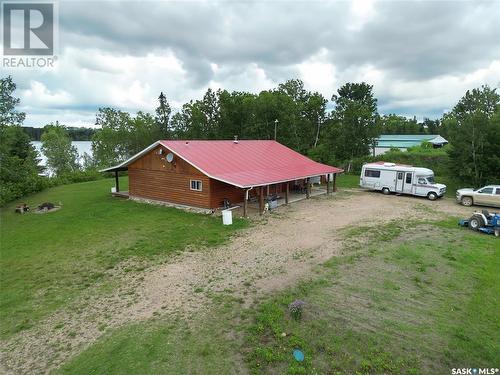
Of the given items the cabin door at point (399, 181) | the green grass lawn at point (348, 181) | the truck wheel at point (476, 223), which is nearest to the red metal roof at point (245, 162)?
the cabin door at point (399, 181)

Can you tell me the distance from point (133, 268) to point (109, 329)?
3777 mm

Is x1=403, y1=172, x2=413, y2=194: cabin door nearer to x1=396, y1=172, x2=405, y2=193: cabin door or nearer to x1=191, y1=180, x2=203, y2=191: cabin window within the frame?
x1=396, y1=172, x2=405, y2=193: cabin door

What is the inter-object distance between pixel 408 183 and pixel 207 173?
1580 centimetres

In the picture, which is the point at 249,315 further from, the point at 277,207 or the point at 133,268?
the point at 277,207

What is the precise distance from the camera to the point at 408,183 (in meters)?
24.9

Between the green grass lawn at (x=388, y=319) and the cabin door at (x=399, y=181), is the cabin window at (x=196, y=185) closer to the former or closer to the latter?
the green grass lawn at (x=388, y=319)

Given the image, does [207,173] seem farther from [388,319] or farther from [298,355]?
[298,355]

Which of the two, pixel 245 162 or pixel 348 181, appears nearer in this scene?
pixel 245 162

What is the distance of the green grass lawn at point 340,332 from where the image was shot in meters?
6.32

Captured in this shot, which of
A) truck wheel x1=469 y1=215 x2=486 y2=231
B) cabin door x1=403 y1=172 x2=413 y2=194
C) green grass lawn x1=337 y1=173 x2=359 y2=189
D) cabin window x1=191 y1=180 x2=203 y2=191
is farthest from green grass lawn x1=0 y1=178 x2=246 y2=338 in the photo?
green grass lawn x1=337 y1=173 x2=359 y2=189

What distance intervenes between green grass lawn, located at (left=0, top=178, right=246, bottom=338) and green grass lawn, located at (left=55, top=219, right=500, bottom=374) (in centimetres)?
339

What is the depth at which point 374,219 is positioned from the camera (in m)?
17.7

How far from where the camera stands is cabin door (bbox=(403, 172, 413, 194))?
81.1ft

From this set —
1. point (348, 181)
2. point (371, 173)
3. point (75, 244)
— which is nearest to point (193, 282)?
point (75, 244)
